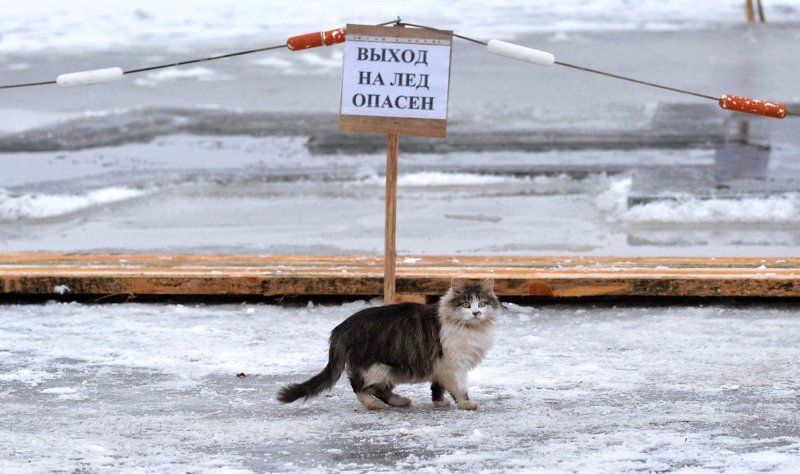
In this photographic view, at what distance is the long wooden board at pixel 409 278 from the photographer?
296 inches

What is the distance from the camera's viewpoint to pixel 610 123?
1466cm

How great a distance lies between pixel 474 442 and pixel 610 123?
10211 millimetres

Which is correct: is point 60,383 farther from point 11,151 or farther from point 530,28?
point 530,28

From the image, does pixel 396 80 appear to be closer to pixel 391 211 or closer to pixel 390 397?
pixel 391 211

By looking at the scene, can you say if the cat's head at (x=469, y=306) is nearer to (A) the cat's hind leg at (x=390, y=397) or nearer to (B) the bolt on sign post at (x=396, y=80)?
(A) the cat's hind leg at (x=390, y=397)

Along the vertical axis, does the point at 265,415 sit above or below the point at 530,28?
below

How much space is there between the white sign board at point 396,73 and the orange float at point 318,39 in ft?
0.93

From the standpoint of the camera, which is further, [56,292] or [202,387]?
[56,292]

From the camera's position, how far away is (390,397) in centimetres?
561

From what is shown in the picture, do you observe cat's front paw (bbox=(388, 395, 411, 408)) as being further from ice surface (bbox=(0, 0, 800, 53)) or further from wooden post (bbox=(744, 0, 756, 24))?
wooden post (bbox=(744, 0, 756, 24))

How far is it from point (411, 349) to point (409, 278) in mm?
2082

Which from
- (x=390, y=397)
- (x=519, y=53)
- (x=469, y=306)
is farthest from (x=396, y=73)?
(x=390, y=397)

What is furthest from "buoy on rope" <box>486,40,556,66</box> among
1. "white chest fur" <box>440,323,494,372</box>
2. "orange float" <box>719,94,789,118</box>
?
"white chest fur" <box>440,323,494,372</box>

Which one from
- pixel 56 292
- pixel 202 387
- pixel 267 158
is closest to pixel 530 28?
pixel 267 158
